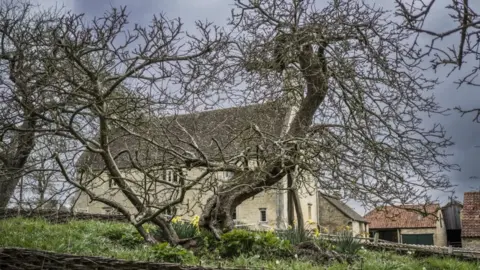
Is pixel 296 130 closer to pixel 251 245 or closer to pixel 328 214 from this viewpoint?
pixel 251 245

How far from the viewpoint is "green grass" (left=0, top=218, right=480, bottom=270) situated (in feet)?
21.5

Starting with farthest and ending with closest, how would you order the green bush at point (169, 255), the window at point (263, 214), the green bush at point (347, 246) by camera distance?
the window at point (263, 214), the green bush at point (347, 246), the green bush at point (169, 255)

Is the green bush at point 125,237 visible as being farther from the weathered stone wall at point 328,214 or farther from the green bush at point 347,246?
the weathered stone wall at point 328,214

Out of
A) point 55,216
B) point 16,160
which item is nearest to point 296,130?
point 16,160

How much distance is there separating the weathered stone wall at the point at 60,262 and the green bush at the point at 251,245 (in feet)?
6.22

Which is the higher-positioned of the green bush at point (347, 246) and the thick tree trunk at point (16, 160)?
the thick tree trunk at point (16, 160)

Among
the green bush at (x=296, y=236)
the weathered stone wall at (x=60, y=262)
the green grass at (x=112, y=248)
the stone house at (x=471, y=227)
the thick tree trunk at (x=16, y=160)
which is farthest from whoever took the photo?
the stone house at (x=471, y=227)

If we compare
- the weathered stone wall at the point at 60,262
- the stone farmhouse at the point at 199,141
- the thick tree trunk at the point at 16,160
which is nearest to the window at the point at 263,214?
the stone farmhouse at the point at 199,141

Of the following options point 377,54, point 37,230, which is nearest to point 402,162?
point 377,54

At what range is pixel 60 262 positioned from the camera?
5.74 metres

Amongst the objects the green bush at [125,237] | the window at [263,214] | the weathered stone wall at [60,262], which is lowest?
the weathered stone wall at [60,262]

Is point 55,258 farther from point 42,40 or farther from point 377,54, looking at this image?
point 377,54

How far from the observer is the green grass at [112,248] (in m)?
6.55

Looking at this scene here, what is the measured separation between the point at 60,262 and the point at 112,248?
1.91 meters
